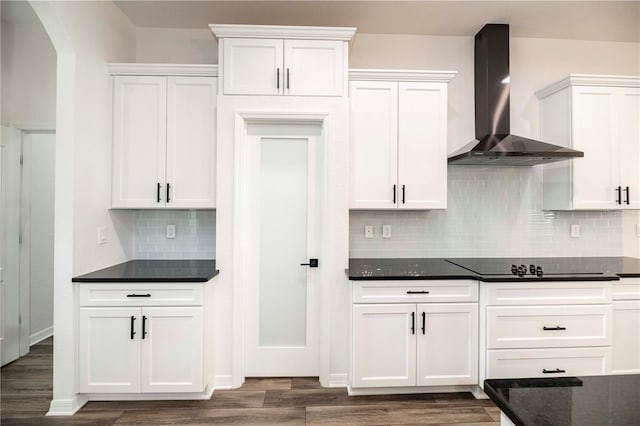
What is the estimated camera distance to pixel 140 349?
2.57 meters

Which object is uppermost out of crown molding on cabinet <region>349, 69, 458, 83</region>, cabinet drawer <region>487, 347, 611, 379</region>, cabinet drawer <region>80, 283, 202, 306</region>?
crown molding on cabinet <region>349, 69, 458, 83</region>

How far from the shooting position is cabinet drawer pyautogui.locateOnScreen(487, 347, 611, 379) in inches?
105

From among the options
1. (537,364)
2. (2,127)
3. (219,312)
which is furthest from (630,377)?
(2,127)

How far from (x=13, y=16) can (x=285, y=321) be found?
3.56m

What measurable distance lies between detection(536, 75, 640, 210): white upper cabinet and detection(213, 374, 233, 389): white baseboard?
3207 mm

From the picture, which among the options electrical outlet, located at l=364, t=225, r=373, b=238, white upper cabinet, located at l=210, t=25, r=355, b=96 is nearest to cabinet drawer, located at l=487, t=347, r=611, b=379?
electrical outlet, located at l=364, t=225, r=373, b=238

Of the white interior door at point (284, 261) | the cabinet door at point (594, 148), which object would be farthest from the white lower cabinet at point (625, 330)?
the white interior door at point (284, 261)

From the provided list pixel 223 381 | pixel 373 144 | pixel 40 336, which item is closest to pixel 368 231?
pixel 373 144

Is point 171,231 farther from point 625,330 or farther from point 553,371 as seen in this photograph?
point 625,330

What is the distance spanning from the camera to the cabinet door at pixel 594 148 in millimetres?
3193

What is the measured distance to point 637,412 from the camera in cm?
87

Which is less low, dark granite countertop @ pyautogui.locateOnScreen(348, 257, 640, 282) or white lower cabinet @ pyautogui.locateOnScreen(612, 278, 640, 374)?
dark granite countertop @ pyautogui.locateOnScreen(348, 257, 640, 282)

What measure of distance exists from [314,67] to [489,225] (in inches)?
85.1

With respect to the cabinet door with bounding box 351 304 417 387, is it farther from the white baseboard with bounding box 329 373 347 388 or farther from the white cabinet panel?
Result: the white cabinet panel
